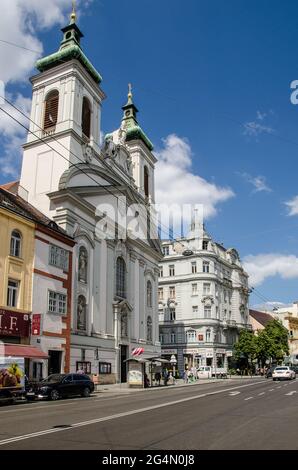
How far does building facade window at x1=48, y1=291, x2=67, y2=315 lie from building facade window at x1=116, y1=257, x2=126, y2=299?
11.9 m

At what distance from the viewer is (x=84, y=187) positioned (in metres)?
40.8

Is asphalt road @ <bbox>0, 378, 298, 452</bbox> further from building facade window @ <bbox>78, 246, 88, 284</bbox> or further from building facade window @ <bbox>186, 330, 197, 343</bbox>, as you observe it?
building facade window @ <bbox>186, 330, 197, 343</bbox>

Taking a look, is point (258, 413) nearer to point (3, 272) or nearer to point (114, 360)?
point (3, 272)

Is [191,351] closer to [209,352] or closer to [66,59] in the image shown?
[209,352]

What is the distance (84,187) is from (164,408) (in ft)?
88.8

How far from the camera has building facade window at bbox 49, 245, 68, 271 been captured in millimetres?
33156

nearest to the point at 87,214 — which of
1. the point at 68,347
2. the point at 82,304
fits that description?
the point at 82,304

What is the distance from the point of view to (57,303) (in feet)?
109

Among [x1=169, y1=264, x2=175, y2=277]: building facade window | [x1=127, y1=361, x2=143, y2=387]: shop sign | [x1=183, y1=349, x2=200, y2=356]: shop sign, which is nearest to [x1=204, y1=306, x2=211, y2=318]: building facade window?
[x1=183, y1=349, x2=200, y2=356]: shop sign

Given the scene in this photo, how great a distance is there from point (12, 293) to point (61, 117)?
65.8 feet

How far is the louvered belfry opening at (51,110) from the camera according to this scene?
145 ft

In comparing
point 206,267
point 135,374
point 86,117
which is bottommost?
point 135,374

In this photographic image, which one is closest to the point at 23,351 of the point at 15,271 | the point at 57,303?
the point at 15,271

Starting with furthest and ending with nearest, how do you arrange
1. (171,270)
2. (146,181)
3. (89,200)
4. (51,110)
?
(171,270) → (146,181) → (51,110) → (89,200)
